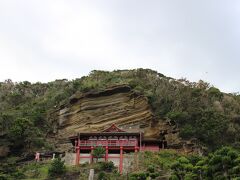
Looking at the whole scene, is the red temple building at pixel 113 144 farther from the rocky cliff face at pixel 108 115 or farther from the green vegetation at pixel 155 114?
the rocky cliff face at pixel 108 115

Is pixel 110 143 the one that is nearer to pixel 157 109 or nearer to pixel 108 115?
pixel 108 115

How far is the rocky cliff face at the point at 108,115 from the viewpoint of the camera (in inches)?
2557

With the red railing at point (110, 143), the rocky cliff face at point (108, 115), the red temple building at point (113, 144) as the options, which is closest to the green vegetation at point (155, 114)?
the rocky cliff face at point (108, 115)

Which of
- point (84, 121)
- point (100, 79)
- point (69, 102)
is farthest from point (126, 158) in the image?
point (100, 79)

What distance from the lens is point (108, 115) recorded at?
68.6 meters

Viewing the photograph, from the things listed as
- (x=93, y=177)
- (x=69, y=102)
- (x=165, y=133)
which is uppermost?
(x=69, y=102)

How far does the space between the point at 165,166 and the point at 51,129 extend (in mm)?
24567

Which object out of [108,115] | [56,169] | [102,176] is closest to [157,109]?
[108,115]

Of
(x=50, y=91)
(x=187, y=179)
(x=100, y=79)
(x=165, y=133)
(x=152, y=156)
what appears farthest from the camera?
(x=50, y=91)

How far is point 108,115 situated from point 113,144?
1060cm

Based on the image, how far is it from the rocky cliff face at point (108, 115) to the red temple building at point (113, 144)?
3.99m

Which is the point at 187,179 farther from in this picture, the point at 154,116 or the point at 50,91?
the point at 50,91

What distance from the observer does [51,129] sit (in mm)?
72750

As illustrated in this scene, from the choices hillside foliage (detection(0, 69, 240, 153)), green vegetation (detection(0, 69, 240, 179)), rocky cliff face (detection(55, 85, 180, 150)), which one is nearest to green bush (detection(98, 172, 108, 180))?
green vegetation (detection(0, 69, 240, 179))
